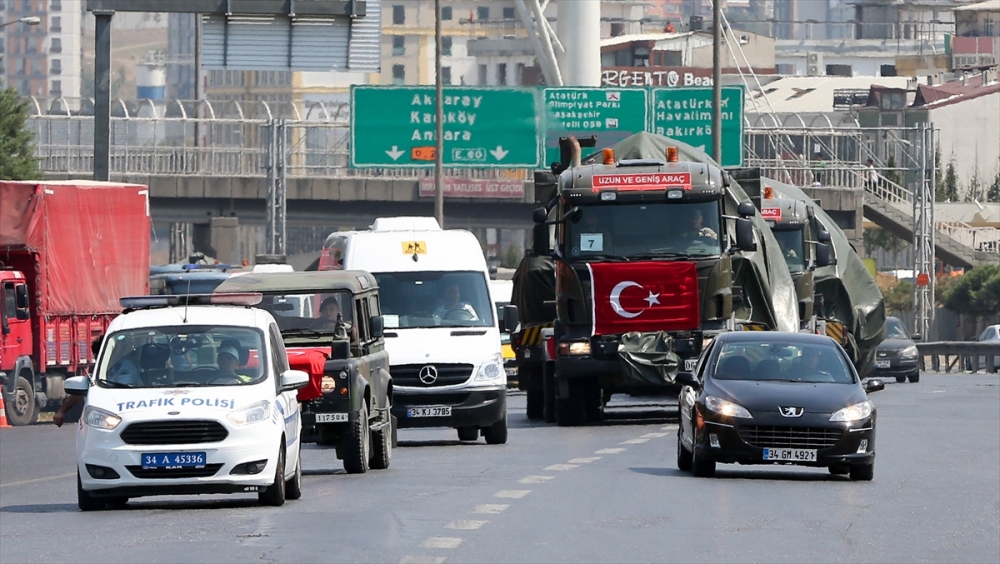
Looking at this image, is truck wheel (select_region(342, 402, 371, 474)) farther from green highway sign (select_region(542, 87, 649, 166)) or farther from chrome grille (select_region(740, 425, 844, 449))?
green highway sign (select_region(542, 87, 649, 166))

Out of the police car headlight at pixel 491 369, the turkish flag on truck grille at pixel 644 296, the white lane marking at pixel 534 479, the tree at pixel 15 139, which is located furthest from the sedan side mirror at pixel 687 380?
the tree at pixel 15 139

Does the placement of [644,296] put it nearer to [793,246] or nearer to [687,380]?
[687,380]

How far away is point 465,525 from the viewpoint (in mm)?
Result: 14727

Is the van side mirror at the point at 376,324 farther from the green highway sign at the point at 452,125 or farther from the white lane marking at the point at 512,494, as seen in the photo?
the green highway sign at the point at 452,125

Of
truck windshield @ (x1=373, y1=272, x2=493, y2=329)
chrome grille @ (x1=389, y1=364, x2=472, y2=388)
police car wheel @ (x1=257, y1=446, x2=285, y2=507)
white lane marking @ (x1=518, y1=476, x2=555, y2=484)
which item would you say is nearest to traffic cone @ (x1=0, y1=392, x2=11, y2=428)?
truck windshield @ (x1=373, y1=272, x2=493, y2=329)

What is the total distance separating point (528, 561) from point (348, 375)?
6634 millimetres

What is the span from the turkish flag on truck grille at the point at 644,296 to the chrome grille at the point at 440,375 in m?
3.91

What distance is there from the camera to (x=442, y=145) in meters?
54.6

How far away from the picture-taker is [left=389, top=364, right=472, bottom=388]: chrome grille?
2372 centimetres

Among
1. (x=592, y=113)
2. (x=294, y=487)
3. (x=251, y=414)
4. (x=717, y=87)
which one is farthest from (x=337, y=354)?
(x=592, y=113)

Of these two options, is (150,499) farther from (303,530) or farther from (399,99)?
(399,99)

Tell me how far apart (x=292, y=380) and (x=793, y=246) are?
19.8 meters

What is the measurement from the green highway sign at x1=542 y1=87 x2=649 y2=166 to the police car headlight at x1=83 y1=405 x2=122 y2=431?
38.6 m

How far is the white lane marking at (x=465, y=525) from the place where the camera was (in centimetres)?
1452
